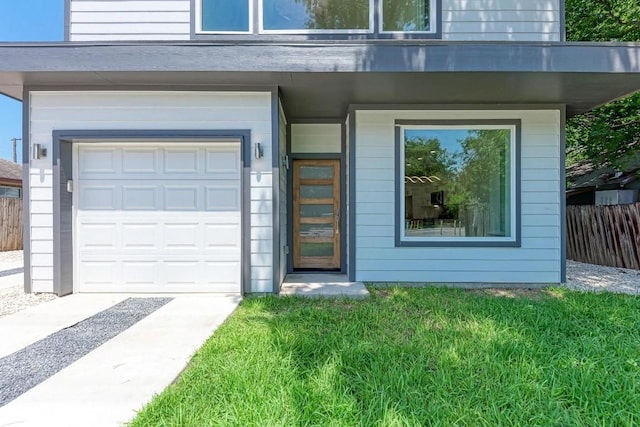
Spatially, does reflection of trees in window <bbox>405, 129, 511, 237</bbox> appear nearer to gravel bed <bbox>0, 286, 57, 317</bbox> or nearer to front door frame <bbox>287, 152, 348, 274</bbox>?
front door frame <bbox>287, 152, 348, 274</bbox>

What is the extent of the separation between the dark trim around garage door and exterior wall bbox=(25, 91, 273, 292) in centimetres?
6

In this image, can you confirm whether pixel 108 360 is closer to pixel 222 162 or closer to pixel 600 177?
pixel 222 162

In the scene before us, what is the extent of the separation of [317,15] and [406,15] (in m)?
1.41

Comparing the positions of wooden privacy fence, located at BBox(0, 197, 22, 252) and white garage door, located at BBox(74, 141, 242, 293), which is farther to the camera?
wooden privacy fence, located at BBox(0, 197, 22, 252)

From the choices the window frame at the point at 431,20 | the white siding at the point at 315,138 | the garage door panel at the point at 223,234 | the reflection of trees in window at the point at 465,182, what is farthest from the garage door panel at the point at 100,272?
the window frame at the point at 431,20

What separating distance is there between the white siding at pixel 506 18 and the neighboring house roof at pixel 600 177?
18.8 ft

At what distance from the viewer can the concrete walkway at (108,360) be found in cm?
212

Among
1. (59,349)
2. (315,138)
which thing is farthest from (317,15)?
(59,349)

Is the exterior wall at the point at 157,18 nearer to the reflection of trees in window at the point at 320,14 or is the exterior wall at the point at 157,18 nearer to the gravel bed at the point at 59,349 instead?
the reflection of trees in window at the point at 320,14

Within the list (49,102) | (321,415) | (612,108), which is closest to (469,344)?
(321,415)

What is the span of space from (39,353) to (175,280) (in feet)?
6.96

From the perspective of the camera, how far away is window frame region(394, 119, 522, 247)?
549 cm

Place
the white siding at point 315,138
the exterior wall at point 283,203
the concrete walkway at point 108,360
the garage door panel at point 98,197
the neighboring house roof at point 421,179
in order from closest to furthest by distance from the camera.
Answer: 1. the concrete walkway at point 108,360
2. the garage door panel at point 98,197
3. the exterior wall at point 283,203
4. the neighboring house roof at point 421,179
5. the white siding at point 315,138

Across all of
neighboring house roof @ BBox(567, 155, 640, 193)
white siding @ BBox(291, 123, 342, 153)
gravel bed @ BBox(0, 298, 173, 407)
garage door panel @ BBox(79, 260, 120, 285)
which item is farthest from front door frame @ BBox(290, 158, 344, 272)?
neighboring house roof @ BBox(567, 155, 640, 193)
